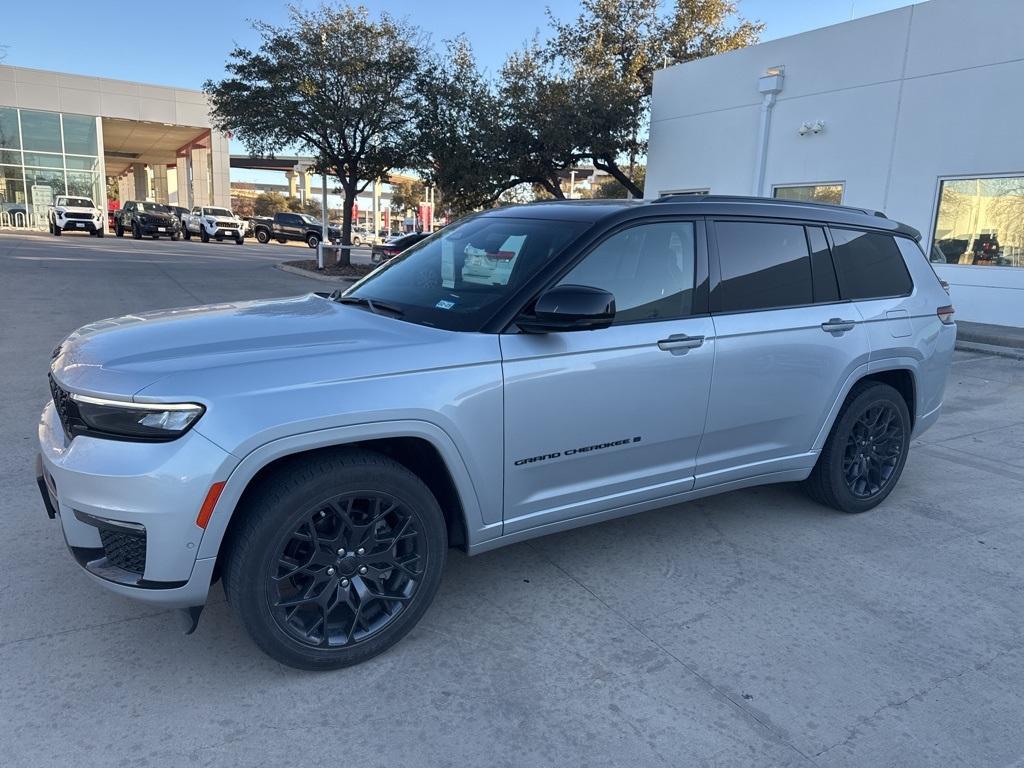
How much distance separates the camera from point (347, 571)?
2723 millimetres

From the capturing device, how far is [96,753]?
90.0 inches

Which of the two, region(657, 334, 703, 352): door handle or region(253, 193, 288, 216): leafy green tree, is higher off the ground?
region(253, 193, 288, 216): leafy green tree

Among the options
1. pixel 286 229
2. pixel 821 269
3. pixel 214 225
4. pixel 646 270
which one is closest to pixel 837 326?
pixel 821 269

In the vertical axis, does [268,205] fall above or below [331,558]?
above

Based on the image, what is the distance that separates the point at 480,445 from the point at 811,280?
2305 mm

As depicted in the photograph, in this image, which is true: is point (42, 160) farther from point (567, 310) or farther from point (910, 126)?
point (567, 310)

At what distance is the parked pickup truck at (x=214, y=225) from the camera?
35.4m

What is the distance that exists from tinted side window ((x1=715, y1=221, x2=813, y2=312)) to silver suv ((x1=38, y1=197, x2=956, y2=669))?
0.05ft

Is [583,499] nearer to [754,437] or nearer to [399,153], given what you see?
[754,437]

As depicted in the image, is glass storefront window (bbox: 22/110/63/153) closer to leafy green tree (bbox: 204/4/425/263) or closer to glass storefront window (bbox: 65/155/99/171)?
glass storefront window (bbox: 65/155/99/171)

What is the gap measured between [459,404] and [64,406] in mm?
1450

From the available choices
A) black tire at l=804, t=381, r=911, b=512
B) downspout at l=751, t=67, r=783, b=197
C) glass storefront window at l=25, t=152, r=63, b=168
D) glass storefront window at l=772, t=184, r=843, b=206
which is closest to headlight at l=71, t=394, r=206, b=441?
black tire at l=804, t=381, r=911, b=512

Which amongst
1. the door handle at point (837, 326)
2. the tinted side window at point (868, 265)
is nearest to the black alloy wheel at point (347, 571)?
the door handle at point (837, 326)

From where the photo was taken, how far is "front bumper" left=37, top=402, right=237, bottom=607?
2328 millimetres
